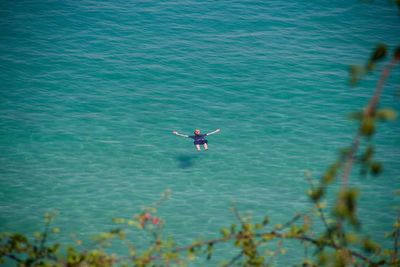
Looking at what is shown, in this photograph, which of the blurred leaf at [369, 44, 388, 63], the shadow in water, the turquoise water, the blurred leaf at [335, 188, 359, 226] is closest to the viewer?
the blurred leaf at [335, 188, 359, 226]

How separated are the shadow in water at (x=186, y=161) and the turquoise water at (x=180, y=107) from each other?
81 mm

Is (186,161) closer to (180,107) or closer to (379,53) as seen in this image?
(180,107)

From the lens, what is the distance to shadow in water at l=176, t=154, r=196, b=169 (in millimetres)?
20297

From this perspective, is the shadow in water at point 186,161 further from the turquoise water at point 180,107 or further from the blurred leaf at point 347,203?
the blurred leaf at point 347,203

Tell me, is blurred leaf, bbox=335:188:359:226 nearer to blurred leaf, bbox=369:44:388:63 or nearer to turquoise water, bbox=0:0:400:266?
blurred leaf, bbox=369:44:388:63

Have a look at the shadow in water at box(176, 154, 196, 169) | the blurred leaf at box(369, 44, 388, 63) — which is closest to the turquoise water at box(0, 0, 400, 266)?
the shadow in water at box(176, 154, 196, 169)

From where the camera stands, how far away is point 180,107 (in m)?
25.4

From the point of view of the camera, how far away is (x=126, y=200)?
17.9 m

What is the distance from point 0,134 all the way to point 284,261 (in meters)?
Result: 14.0

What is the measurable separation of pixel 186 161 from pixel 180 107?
535 centimetres

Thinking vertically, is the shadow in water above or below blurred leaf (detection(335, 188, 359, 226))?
above

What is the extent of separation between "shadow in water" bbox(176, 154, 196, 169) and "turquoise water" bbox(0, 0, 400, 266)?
0.08 m

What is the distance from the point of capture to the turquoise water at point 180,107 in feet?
58.9

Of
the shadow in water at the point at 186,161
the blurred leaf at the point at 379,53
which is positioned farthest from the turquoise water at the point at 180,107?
the blurred leaf at the point at 379,53
